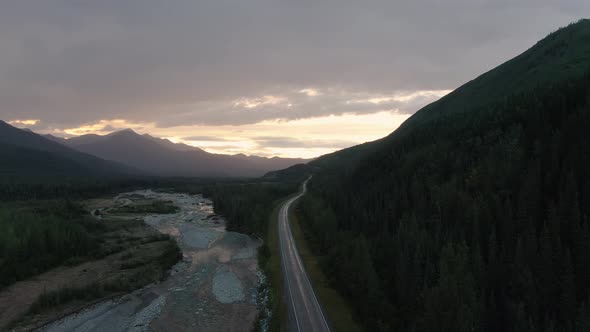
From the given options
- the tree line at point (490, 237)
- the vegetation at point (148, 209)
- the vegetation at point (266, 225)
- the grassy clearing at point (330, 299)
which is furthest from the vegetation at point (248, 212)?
the tree line at point (490, 237)

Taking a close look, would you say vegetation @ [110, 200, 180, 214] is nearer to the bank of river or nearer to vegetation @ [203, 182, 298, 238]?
vegetation @ [203, 182, 298, 238]

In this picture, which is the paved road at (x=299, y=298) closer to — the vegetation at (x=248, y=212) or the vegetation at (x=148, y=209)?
the vegetation at (x=248, y=212)

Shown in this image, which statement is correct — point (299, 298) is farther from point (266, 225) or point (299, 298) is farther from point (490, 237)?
point (266, 225)

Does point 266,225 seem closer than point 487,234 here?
No

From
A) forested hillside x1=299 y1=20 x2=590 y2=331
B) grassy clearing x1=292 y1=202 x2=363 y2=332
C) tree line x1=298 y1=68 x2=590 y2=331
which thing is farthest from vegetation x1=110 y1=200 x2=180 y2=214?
tree line x1=298 y1=68 x2=590 y2=331

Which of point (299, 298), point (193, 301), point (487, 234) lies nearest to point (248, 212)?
point (193, 301)

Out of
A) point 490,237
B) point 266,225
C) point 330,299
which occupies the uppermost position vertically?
point 490,237
